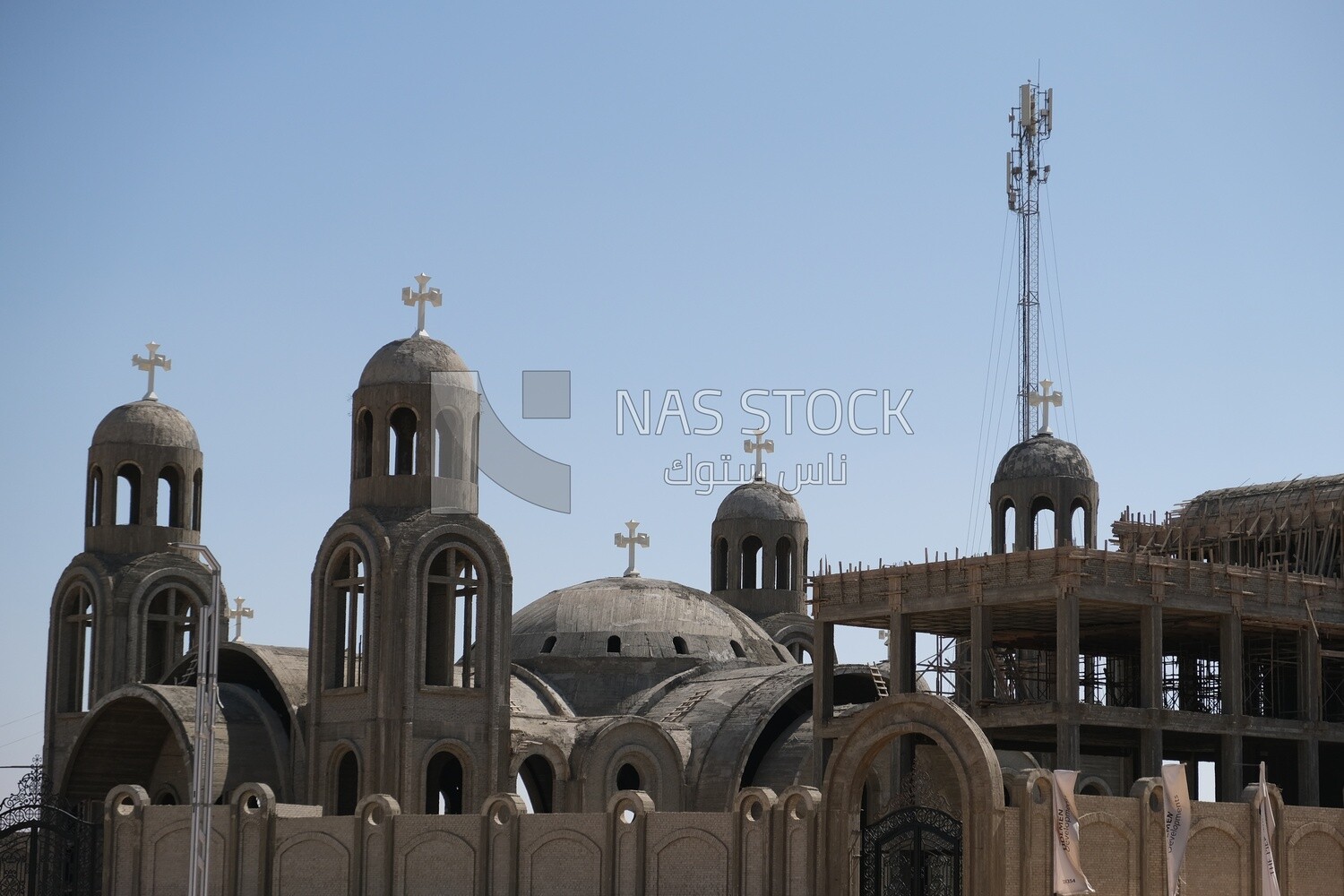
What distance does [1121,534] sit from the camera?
58.9 meters

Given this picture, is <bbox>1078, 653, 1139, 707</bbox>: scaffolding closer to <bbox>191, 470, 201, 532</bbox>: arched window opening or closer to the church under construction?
the church under construction

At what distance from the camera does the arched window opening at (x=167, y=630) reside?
57.0 m

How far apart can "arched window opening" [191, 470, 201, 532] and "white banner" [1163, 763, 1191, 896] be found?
2929cm

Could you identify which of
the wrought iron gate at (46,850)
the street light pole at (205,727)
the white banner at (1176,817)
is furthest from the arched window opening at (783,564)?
the street light pole at (205,727)

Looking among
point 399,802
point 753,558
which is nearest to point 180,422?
point 399,802

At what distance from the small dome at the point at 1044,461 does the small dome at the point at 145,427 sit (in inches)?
856

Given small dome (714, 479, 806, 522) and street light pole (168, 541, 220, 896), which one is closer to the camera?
street light pole (168, 541, 220, 896)

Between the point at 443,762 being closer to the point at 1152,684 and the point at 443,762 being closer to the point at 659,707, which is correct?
the point at 659,707

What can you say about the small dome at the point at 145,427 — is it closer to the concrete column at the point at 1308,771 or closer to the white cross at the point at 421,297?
the white cross at the point at 421,297

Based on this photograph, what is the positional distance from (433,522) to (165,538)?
10531 mm

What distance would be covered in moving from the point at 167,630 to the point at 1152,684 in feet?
85.9

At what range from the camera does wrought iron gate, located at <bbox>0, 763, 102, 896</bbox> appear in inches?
1785

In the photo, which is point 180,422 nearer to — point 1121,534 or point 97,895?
point 97,895

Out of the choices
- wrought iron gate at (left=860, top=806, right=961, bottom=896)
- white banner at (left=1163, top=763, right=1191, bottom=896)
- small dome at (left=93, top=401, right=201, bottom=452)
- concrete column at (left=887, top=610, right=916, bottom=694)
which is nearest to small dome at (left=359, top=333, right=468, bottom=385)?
small dome at (left=93, top=401, right=201, bottom=452)
